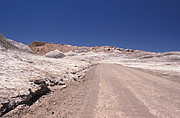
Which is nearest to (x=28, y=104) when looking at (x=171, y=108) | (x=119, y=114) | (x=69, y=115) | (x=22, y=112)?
(x=22, y=112)

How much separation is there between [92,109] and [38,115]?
1.88m

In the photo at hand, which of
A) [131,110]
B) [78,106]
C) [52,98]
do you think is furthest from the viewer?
[52,98]

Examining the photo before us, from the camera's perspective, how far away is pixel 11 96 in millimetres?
3840

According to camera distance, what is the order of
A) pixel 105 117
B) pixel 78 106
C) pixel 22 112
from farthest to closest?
pixel 78 106 → pixel 22 112 → pixel 105 117

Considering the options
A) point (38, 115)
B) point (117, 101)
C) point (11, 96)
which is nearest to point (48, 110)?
point (38, 115)

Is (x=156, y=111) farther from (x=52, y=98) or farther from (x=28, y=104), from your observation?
(x=28, y=104)

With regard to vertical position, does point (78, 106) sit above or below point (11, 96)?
below

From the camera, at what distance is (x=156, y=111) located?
3.74 meters

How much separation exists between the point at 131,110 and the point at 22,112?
3.87 meters

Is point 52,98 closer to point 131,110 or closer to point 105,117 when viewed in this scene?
point 105,117

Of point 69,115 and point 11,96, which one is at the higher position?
point 11,96

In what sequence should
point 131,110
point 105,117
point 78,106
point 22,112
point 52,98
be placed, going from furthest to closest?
1. point 52,98
2. point 78,106
3. point 131,110
4. point 22,112
5. point 105,117

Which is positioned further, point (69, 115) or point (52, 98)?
point (52, 98)

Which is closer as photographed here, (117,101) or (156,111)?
(156,111)
